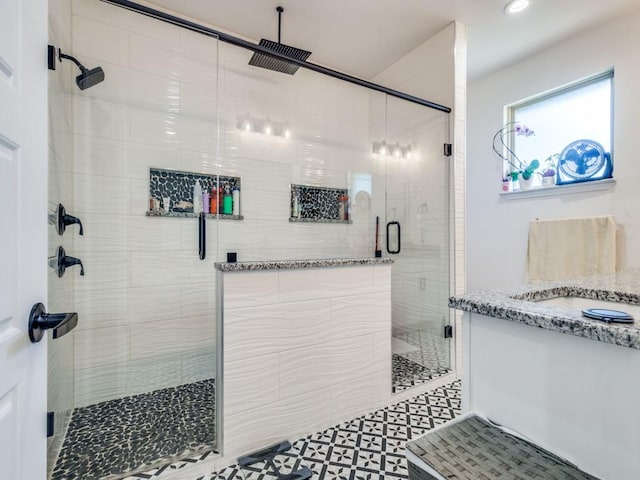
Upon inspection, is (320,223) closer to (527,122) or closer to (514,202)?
(514,202)

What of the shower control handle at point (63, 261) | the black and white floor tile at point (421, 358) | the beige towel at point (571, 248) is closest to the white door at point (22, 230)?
the shower control handle at point (63, 261)

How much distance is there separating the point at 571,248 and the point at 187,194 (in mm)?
2998

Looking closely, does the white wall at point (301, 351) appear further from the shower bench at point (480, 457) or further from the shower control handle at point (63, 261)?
the shower bench at point (480, 457)

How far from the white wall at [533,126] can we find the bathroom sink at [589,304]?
1.74 metres

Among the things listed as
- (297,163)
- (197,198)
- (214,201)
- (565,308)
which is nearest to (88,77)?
(197,198)

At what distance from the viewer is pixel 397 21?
2.44m

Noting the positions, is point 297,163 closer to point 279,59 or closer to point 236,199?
point 236,199

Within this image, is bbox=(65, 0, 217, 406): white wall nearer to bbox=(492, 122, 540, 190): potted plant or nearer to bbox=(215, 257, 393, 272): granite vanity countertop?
bbox=(215, 257, 393, 272): granite vanity countertop

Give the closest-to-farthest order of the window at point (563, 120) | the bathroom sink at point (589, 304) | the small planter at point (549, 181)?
1. the bathroom sink at point (589, 304)
2. the window at point (563, 120)
3. the small planter at point (549, 181)

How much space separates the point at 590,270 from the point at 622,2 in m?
1.87

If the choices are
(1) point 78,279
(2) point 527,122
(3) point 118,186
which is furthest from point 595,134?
(1) point 78,279

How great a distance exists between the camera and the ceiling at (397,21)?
2236 mm

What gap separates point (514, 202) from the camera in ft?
9.66

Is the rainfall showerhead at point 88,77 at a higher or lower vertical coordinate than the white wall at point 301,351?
higher
